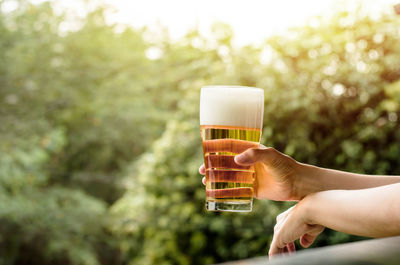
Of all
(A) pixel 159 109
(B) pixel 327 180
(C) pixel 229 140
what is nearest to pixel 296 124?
(B) pixel 327 180

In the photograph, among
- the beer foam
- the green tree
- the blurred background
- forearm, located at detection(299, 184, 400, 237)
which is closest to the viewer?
forearm, located at detection(299, 184, 400, 237)

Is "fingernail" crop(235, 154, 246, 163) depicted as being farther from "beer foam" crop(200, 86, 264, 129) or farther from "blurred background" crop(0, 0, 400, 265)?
"blurred background" crop(0, 0, 400, 265)

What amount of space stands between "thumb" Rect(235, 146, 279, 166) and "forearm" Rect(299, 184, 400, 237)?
4.6 inches

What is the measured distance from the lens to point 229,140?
3.59 feet

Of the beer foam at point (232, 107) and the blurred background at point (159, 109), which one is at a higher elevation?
the beer foam at point (232, 107)

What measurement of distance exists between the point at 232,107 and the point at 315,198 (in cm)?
26

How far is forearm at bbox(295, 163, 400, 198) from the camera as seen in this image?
1126mm

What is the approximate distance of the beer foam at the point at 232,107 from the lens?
1098 millimetres

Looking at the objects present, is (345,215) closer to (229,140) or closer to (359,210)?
(359,210)

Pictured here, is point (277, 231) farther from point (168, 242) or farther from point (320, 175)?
point (168, 242)

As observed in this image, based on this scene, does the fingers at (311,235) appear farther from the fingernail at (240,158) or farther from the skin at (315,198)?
the fingernail at (240,158)

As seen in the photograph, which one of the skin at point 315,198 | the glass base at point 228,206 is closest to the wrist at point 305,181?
the skin at point 315,198

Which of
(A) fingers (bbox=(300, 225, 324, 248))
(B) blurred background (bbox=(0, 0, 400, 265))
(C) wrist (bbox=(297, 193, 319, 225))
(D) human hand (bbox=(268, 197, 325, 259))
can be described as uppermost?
(C) wrist (bbox=(297, 193, 319, 225))

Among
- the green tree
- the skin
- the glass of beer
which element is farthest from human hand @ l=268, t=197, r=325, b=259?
the green tree
